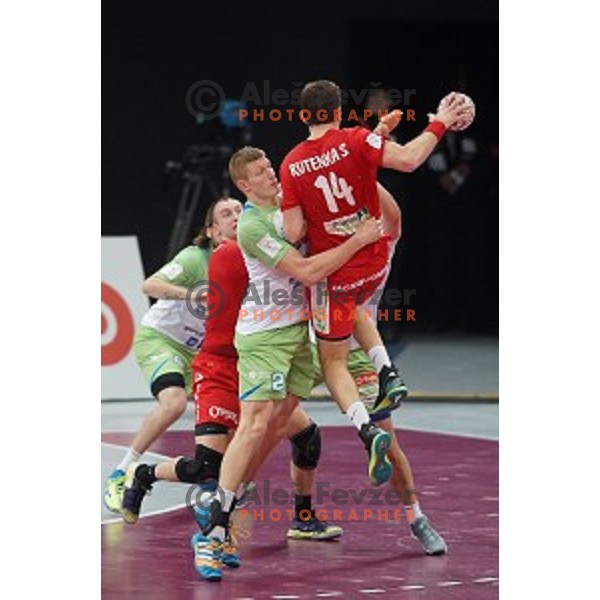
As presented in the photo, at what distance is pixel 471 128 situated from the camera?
71.8 feet

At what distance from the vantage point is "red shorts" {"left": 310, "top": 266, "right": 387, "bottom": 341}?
9086 mm

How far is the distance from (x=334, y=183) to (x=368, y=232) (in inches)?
11.5

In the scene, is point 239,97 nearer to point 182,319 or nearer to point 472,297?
point 472,297

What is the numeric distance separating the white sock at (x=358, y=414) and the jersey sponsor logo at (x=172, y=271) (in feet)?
7.16

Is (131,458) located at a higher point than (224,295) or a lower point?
lower

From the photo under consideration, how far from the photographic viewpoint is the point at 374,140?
8.88 metres

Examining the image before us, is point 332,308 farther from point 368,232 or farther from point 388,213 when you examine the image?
point 388,213

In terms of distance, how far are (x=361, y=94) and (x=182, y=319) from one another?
984 centimetres

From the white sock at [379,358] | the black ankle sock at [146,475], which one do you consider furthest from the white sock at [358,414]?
the black ankle sock at [146,475]

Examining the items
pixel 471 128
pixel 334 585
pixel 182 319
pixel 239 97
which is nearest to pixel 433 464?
pixel 182 319

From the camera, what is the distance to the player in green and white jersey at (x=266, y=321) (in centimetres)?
895

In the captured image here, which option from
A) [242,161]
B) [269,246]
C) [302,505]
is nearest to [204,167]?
[302,505]

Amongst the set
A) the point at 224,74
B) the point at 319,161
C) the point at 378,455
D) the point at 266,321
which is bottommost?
the point at 378,455
